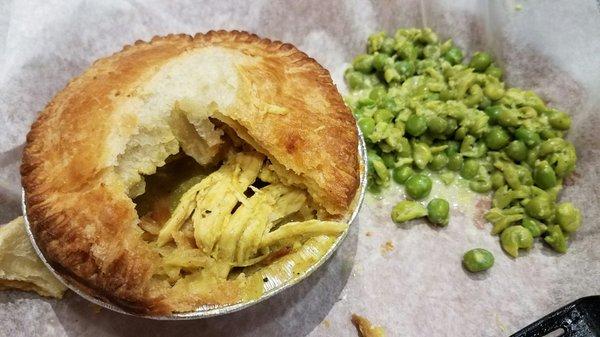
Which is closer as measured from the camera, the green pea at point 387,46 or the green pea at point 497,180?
the green pea at point 497,180

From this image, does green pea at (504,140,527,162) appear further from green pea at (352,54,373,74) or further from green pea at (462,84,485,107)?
green pea at (352,54,373,74)

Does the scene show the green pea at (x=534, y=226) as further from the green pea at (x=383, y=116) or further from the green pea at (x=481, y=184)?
the green pea at (x=383, y=116)

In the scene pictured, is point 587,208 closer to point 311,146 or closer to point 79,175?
point 311,146

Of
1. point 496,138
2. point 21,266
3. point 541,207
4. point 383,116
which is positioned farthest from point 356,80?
point 21,266

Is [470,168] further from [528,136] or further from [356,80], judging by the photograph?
[356,80]

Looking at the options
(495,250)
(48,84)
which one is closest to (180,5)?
(48,84)

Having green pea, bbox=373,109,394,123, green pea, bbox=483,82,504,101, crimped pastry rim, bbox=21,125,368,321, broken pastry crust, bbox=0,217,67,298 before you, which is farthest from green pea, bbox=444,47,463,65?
broken pastry crust, bbox=0,217,67,298

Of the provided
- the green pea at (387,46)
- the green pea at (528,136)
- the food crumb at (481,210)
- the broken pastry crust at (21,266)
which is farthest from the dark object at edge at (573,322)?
the broken pastry crust at (21,266)
